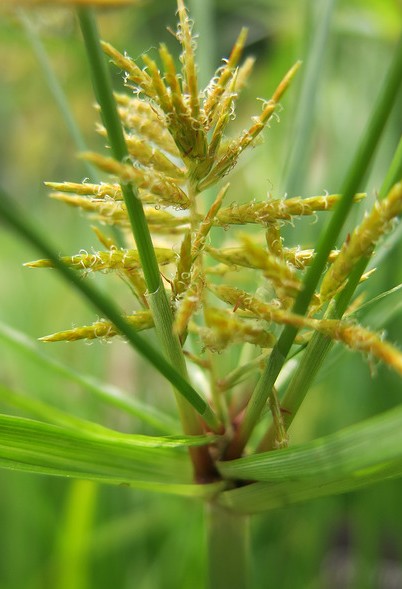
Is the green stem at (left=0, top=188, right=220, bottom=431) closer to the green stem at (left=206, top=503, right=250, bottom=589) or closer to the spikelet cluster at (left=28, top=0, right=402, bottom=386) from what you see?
the spikelet cluster at (left=28, top=0, right=402, bottom=386)

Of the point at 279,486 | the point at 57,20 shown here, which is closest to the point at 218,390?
the point at 279,486

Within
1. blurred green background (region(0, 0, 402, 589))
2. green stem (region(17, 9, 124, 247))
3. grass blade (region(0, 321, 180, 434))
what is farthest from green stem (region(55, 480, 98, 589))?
green stem (region(17, 9, 124, 247))

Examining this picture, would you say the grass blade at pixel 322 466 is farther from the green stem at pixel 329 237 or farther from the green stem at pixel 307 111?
the green stem at pixel 307 111

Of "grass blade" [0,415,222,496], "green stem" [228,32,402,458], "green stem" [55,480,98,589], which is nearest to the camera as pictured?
"green stem" [228,32,402,458]

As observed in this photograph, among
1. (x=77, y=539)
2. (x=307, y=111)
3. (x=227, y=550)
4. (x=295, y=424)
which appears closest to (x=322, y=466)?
(x=227, y=550)

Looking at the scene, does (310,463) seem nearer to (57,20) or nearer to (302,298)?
(302,298)
